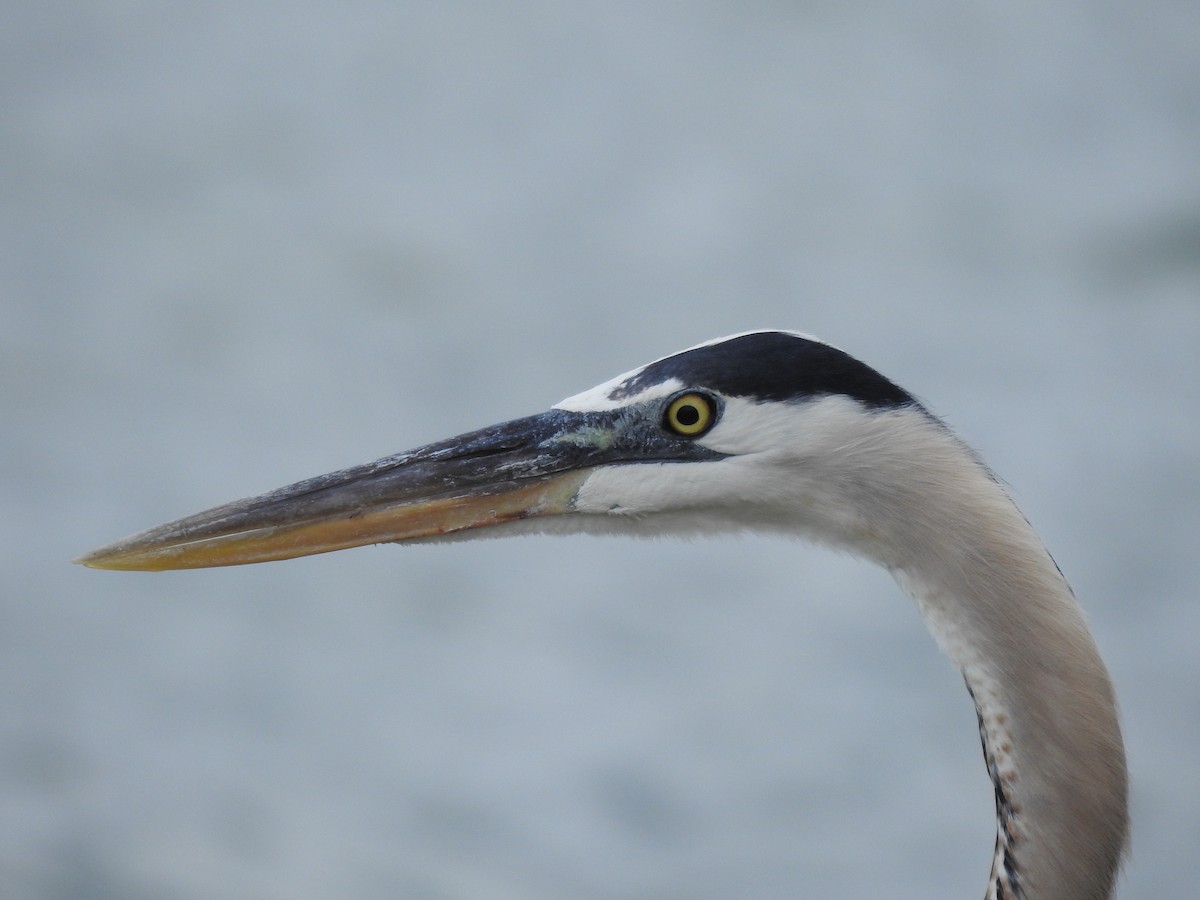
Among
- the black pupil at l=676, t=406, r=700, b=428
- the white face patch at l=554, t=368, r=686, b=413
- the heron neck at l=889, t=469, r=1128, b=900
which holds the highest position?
the white face patch at l=554, t=368, r=686, b=413

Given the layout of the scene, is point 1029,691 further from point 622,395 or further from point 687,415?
point 622,395

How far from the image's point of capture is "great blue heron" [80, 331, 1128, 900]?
84.7 inches

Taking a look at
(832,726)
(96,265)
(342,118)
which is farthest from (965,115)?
(96,265)

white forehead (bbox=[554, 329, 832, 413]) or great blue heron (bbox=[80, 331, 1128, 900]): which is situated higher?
white forehead (bbox=[554, 329, 832, 413])

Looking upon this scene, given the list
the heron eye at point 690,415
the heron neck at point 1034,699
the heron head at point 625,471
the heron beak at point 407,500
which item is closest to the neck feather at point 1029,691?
the heron neck at point 1034,699

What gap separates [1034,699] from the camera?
2148 millimetres

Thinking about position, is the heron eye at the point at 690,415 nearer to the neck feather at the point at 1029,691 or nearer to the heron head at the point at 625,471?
the heron head at the point at 625,471

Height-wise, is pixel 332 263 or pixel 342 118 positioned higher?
pixel 342 118

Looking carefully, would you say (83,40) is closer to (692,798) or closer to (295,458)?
(295,458)

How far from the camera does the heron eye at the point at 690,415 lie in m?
2.38

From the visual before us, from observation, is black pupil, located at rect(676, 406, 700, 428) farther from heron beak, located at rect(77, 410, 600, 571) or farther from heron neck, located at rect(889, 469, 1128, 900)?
heron neck, located at rect(889, 469, 1128, 900)

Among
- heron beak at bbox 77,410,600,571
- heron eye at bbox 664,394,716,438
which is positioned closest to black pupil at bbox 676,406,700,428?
heron eye at bbox 664,394,716,438

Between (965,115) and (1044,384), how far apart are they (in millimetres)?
2412

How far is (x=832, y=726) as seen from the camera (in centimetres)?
579
